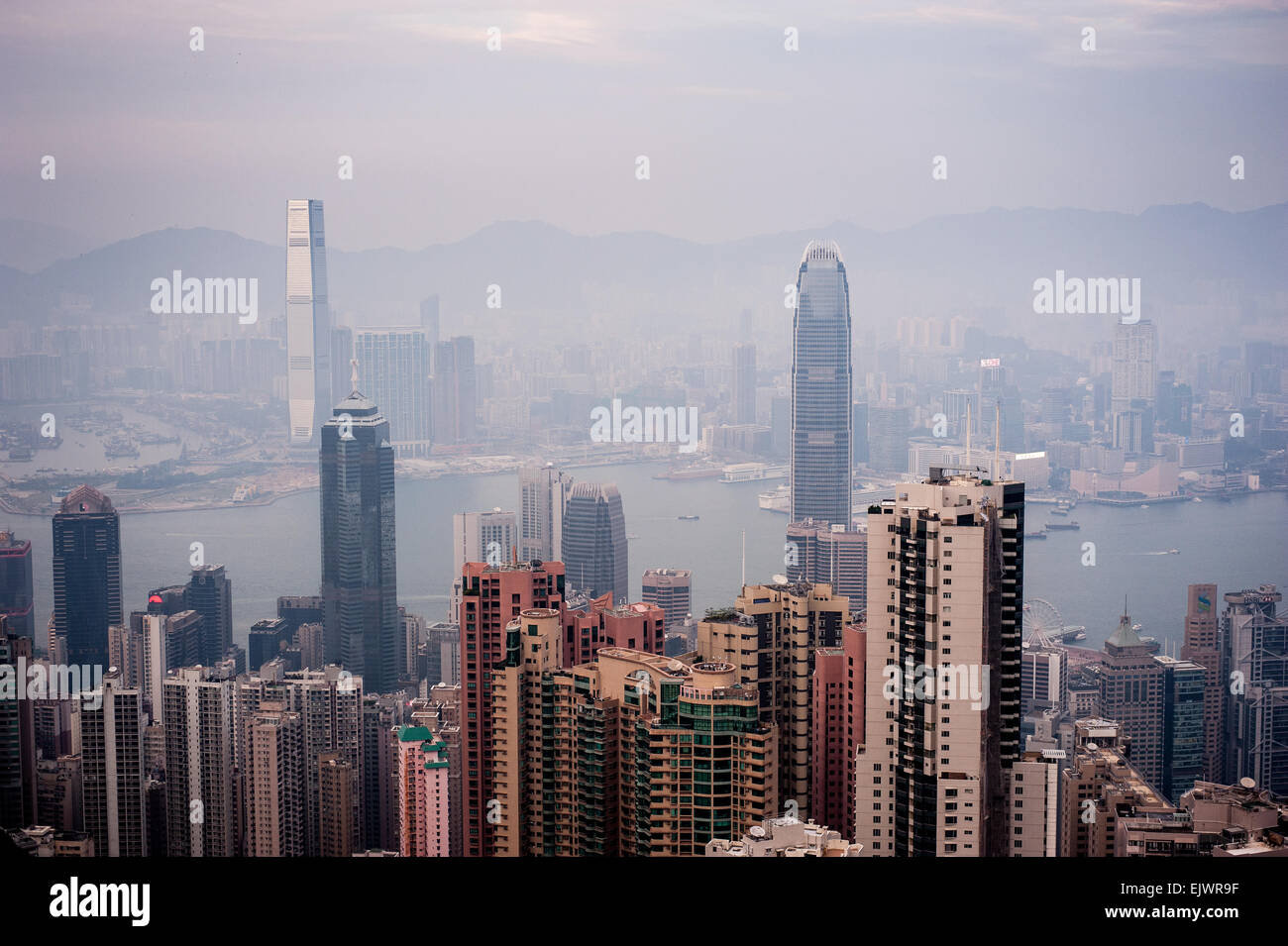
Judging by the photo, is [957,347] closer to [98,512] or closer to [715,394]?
[715,394]

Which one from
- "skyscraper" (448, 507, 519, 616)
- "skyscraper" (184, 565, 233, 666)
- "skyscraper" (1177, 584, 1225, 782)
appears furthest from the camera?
"skyscraper" (184, 565, 233, 666)

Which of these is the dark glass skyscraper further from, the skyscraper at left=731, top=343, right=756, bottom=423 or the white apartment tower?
the skyscraper at left=731, top=343, right=756, bottom=423

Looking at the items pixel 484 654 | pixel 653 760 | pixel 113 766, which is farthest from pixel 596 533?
pixel 653 760

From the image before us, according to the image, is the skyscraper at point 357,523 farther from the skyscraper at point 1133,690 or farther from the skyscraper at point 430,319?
the skyscraper at point 1133,690

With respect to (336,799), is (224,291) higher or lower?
higher

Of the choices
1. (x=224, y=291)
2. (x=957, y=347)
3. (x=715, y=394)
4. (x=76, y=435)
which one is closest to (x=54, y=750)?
(x=76, y=435)

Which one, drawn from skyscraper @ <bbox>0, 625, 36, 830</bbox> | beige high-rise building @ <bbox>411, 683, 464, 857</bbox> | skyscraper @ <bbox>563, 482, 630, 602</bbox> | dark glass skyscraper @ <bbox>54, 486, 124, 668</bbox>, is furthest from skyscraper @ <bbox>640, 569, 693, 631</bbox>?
dark glass skyscraper @ <bbox>54, 486, 124, 668</bbox>
